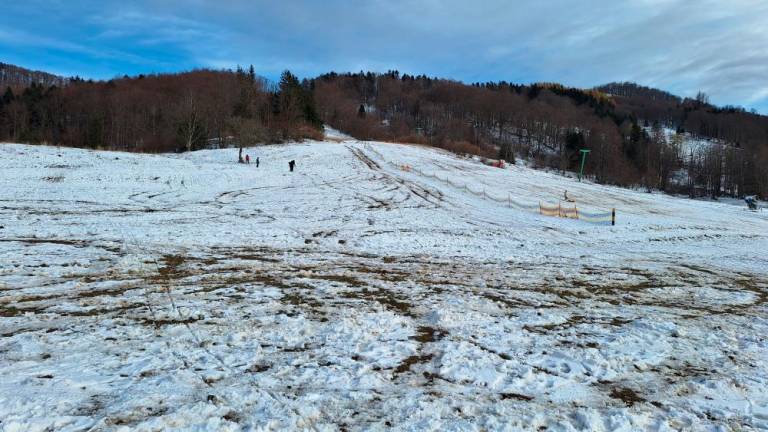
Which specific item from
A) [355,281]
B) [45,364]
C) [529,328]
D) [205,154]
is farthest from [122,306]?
[205,154]

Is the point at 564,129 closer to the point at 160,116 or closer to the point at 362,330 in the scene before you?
the point at 160,116

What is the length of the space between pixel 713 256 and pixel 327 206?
17.2 metres

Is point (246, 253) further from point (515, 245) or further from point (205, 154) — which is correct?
point (205, 154)

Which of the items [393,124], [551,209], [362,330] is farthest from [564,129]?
[362,330]

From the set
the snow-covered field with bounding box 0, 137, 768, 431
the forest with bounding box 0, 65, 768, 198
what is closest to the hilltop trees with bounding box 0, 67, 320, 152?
the forest with bounding box 0, 65, 768, 198

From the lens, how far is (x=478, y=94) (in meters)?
145

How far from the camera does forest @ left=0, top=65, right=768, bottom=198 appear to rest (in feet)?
215

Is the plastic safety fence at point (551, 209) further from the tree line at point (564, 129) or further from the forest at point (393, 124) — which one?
the tree line at point (564, 129)

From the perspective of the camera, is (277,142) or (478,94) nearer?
(277,142)

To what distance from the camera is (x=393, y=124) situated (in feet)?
403

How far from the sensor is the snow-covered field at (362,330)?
13.1 ft

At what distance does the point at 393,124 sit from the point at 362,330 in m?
120

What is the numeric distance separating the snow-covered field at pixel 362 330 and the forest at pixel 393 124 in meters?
43.5

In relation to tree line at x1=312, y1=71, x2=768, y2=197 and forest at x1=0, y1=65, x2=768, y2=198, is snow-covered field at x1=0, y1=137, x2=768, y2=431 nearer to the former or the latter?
forest at x1=0, y1=65, x2=768, y2=198
